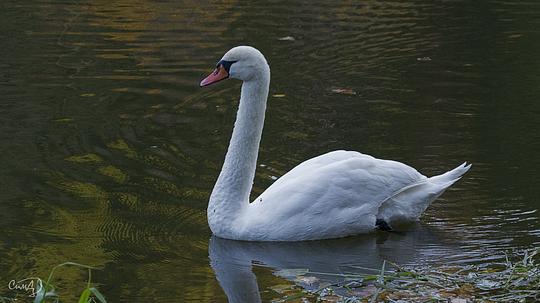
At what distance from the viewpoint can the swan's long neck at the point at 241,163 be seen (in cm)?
835

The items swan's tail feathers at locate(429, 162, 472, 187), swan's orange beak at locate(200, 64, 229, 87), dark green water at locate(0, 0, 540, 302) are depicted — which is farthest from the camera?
swan's tail feathers at locate(429, 162, 472, 187)

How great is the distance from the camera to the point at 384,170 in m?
8.51

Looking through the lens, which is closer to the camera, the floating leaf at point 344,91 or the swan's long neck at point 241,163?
the swan's long neck at point 241,163

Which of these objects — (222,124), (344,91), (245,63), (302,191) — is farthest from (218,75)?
(344,91)

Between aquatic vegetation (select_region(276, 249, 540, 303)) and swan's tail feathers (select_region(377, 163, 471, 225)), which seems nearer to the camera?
aquatic vegetation (select_region(276, 249, 540, 303))

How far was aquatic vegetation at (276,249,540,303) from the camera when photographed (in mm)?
6516

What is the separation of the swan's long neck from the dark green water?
0.63ft

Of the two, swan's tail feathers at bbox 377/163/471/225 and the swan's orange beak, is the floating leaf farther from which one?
the swan's orange beak

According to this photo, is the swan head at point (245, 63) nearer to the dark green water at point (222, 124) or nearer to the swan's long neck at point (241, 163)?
the swan's long neck at point (241, 163)

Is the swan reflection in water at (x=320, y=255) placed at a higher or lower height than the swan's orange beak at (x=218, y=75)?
lower

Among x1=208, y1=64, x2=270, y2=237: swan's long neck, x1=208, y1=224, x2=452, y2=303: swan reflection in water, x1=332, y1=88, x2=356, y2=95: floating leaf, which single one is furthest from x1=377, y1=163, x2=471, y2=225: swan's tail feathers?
x1=332, y1=88, x2=356, y2=95: floating leaf

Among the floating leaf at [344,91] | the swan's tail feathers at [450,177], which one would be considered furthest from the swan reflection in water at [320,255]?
the floating leaf at [344,91]

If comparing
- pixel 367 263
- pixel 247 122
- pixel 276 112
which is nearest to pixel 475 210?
pixel 367 263

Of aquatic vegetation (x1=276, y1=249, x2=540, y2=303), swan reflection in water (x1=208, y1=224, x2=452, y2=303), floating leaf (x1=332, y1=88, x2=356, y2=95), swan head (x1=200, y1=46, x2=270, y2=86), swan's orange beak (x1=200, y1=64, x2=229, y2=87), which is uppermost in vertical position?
swan head (x1=200, y1=46, x2=270, y2=86)
